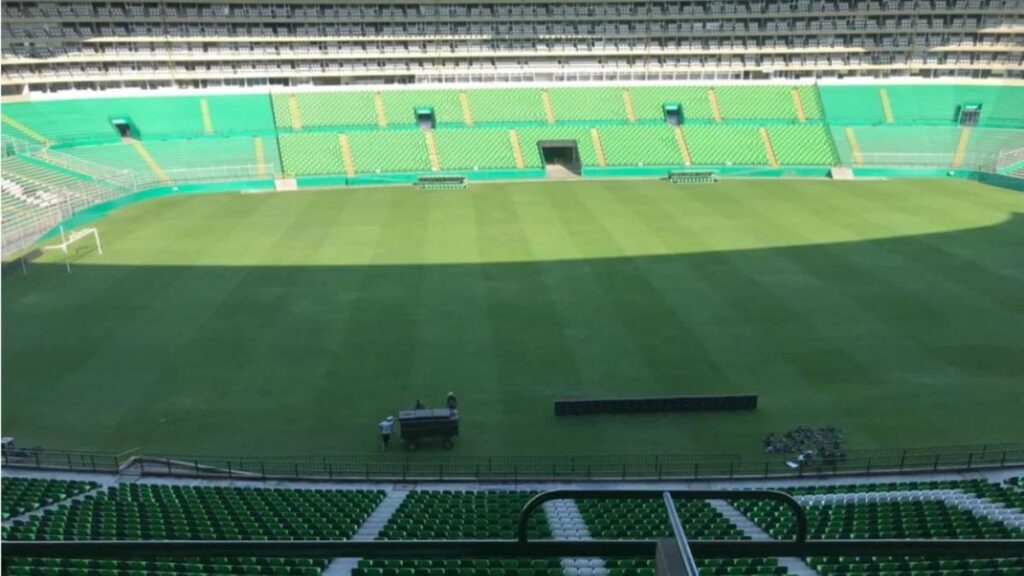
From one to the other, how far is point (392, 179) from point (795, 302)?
112 feet

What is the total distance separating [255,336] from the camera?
24.4 m

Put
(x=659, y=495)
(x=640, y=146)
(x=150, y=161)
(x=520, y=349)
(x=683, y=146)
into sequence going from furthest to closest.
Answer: (x=683, y=146)
(x=640, y=146)
(x=150, y=161)
(x=520, y=349)
(x=659, y=495)

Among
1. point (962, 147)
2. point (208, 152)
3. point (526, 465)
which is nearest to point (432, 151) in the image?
point (208, 152)

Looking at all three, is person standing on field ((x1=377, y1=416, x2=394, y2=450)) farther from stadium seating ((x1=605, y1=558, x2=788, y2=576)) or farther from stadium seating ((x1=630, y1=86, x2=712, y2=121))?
stadium seating ((x1=630, y1=86, x2=712, y2=121))

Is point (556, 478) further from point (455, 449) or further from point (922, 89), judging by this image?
point (922, 89)

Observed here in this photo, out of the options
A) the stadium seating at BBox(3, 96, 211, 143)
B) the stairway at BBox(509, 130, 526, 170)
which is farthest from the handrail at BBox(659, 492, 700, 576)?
the stadium seating at BBox(3, 96, 211, 143)

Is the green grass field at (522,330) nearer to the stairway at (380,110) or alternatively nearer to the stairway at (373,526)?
the stairway at (373,526)

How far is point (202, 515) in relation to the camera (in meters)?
12.8

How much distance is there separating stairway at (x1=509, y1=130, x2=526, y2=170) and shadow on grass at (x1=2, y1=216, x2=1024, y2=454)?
2548 cm

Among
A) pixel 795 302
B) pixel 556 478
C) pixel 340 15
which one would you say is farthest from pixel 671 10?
pixel 556 478

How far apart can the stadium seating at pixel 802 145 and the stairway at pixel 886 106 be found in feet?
21.3

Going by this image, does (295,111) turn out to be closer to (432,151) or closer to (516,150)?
(432,151)

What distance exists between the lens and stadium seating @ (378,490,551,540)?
11891 millimetres

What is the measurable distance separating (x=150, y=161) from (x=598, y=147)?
3409 centimetres
